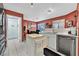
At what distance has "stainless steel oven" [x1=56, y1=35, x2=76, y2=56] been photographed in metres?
2.07

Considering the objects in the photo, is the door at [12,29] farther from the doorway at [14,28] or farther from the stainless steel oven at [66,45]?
the stainless steel oven at [66,45]

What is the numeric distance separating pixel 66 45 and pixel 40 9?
74 centimetres

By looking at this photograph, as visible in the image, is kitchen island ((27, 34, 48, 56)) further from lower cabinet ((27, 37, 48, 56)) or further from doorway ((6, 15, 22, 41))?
doorway ((6, 15, 22, 41))

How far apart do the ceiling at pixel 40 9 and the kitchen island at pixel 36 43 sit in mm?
291

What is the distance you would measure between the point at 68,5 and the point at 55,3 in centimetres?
21

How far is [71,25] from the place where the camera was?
203 cm

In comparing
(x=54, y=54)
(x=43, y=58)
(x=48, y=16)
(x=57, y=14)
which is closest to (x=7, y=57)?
(x=43, y=58)

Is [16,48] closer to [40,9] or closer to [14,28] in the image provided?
[14,28]

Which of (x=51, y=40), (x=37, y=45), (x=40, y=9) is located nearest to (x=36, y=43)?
(x=37, y=45)

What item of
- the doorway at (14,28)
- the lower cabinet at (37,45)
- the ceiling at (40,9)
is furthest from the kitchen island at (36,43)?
the ceiling at (40,9)

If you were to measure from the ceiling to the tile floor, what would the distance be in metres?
0.44

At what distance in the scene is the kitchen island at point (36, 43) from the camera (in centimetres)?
213

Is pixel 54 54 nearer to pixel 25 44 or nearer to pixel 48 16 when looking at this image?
pixel 25 44

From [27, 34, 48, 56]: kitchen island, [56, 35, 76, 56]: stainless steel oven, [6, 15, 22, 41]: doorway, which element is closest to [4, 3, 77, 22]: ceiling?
[6, 15, 22, 41]: doorway
